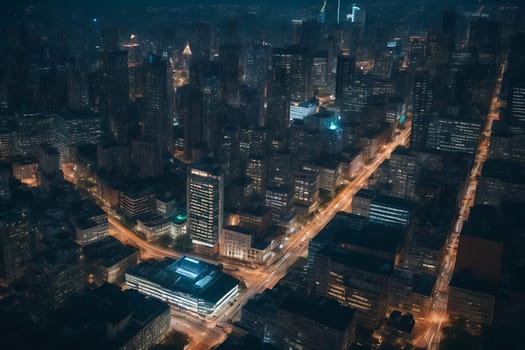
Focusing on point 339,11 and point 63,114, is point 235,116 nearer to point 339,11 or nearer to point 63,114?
point 63,114

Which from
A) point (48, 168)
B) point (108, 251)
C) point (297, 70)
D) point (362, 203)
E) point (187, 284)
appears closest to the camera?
point (187, 284)

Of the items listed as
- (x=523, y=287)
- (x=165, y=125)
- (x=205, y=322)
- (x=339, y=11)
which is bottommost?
(x=205, y=322)

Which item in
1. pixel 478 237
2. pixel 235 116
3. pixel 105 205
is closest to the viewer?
pixel 478 237

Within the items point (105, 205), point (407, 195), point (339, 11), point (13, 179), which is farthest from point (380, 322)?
point (339, 11)

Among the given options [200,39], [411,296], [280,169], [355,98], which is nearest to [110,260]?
[280,169]

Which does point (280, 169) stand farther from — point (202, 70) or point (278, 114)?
point (202, 70)

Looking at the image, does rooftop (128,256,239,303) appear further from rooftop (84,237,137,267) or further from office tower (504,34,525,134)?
office tower (504,34,525,134)

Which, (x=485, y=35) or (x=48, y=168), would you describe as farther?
(x=485, y=35)
